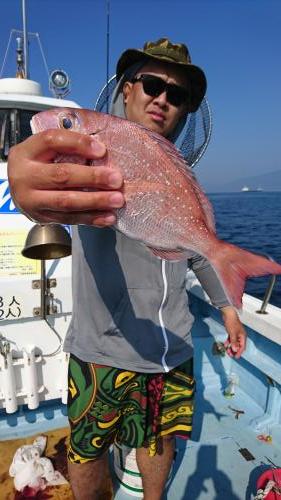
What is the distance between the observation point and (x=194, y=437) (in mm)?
3555

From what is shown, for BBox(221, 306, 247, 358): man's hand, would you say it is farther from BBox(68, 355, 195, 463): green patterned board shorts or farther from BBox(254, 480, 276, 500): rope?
BBox(254, 480, 276, 500): rope

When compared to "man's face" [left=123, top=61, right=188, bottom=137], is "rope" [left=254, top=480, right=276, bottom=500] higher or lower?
lower

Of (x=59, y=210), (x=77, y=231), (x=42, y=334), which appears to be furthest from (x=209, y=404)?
(x=59, y=210)

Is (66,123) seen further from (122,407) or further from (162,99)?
(122,407)

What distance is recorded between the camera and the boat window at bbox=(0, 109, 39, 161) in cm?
371

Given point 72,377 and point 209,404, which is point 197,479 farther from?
point 72,377

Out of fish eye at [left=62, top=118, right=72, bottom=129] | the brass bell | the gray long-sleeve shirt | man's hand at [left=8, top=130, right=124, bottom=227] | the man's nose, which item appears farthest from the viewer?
the brass bell

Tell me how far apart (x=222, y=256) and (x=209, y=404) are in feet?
10.5

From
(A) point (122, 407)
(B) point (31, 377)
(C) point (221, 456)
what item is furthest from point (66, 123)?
(C) point (221, 456)

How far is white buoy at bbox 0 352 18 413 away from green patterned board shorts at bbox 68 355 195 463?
104cm

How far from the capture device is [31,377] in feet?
10.2

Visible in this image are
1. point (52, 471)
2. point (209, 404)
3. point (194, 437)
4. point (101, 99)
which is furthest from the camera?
point (209, 404)

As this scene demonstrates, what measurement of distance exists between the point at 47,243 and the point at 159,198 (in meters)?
1.22

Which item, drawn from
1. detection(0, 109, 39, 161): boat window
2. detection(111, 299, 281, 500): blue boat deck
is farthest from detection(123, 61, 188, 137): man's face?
detection(111, 299, 281, 500): blue boat deck
